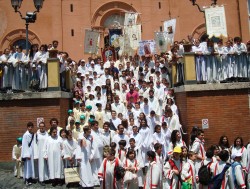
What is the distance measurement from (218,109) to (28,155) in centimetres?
656

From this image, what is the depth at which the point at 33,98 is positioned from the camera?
1280cm

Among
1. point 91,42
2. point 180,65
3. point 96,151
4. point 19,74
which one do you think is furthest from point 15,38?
point 96,151

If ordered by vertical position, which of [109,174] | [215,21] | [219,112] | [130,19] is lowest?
[109,174]

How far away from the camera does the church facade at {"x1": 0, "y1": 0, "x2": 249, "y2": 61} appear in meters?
25.9

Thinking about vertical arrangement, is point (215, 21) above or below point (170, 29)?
below

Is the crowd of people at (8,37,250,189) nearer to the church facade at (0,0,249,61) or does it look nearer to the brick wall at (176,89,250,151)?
the brick wall at (176,89,250,151)

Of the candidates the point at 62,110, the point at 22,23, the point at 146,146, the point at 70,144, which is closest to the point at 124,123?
the point at 146,146

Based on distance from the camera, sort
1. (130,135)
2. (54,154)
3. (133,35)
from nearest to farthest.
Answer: (54,154) → (130,135) → (133,35)

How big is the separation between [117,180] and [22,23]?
66.5 ft

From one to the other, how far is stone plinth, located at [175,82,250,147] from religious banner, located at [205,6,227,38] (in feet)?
12.2

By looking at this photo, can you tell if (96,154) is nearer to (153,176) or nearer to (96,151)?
(96,151)

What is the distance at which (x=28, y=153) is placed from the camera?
1044 centimetres

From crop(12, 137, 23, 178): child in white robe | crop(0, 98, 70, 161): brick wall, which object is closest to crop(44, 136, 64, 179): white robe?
crop(12, 137, 23, 178): child in white robe

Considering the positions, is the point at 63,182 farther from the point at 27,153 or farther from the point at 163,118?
the point at 163,118
